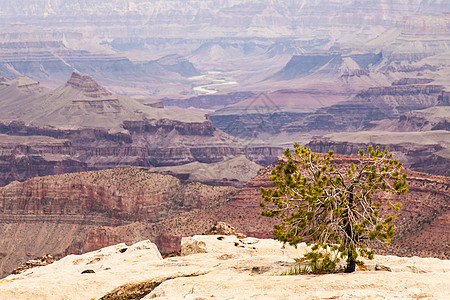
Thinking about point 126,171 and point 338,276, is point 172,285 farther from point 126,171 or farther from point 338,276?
point 126,171

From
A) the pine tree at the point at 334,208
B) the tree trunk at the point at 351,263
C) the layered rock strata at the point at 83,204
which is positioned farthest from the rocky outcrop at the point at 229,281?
the layered rock strata at the point at 83,204

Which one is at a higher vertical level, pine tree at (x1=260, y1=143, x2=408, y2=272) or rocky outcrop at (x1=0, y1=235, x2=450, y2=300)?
pine tree at (x1=260, y1=143, x2=408, y2=272)

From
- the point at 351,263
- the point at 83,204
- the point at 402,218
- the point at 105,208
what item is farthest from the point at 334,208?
the point at 83,204

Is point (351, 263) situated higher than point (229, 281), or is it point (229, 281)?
point (351, 263)

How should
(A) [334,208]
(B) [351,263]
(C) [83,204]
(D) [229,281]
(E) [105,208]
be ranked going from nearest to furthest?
1. (D) [229,281]
2. (A) [334,208]
3. (B) [351,263]
4. (E) [105,208]
5. (C) [83,204]

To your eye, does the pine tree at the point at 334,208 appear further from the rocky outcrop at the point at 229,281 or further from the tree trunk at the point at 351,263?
the rocky outcrop at the point at 229,281

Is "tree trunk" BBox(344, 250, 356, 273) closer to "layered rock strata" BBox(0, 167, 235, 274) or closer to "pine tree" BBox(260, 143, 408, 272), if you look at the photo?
"pine tree" BBox(260, 143, 408, 272)

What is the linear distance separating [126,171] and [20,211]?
953 inches

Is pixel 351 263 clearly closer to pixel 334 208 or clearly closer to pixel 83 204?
pixel 334 208

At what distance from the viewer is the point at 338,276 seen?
4584 centimetres

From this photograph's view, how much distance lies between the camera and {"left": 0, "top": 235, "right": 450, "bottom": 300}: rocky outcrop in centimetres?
4334

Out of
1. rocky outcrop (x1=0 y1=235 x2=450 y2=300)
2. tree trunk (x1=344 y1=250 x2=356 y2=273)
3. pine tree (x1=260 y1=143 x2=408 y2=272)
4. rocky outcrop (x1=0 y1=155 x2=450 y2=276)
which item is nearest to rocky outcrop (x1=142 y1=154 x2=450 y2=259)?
rocky outcrop (x1=0 y1=155 x2=450 y2=276)

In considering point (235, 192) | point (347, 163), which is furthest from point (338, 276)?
point (235, 192)

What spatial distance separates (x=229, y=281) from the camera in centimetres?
4675
